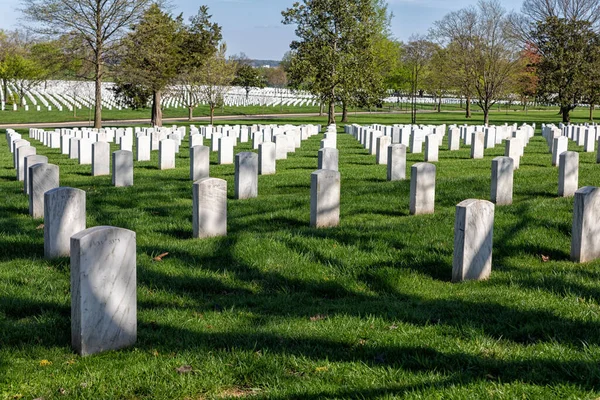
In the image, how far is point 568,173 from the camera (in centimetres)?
1108

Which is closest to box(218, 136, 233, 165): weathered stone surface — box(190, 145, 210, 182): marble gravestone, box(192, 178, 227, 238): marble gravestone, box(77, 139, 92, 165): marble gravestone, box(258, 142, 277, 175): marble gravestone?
box(258, 142, 277, 175): marble gravestone

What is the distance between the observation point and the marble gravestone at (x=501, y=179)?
10.4 meters

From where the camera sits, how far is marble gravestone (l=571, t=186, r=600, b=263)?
7062 millimetres

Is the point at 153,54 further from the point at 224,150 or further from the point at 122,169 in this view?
the point at 122,169

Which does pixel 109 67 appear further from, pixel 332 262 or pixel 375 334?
pixel 375 334

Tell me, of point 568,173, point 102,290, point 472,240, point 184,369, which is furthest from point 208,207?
point 568,173

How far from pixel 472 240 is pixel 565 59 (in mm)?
39976

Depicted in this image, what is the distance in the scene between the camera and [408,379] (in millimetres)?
4238

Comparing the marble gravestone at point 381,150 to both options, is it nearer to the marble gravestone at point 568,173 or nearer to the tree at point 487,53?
the marble gravestone at point 568,173

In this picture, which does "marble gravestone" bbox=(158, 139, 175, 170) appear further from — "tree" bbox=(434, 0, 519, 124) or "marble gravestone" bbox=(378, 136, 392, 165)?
"tree" bbox=(434, 0, 519, 124)

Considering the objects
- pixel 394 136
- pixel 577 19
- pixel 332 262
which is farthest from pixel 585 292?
pixel 577 19

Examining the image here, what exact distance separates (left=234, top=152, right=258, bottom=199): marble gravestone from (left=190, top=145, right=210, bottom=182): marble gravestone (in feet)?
7.58

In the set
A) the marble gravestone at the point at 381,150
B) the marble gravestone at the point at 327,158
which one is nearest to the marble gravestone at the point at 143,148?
the marble gravestone at the point at 381,150

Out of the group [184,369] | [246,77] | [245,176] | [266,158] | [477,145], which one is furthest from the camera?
[246,77]
